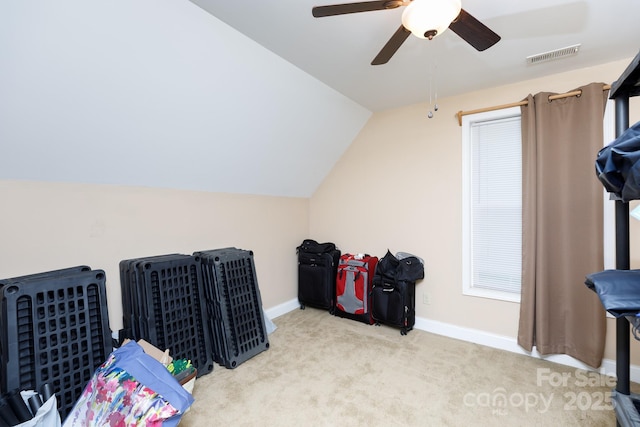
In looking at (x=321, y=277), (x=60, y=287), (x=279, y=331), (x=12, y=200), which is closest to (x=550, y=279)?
(x=321, y=277)

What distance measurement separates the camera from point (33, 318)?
60.6 inches

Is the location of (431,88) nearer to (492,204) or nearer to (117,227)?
(492,204)

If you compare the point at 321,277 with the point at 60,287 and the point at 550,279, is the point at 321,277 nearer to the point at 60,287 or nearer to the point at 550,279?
the point at 550,279

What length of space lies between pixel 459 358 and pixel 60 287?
285 cm

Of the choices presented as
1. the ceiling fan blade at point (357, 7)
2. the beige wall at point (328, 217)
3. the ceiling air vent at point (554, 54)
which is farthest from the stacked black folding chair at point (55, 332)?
the ceiling air vent at point (554, 54)

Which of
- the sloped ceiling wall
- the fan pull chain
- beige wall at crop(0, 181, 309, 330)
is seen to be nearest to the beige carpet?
beige wall at crop(0, 181, 309, 330)

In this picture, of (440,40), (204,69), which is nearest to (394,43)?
(440,40)

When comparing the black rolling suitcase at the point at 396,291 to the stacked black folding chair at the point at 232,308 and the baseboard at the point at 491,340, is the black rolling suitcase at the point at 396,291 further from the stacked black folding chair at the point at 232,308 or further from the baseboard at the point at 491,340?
the stacked black folding chair at the point at 232,308

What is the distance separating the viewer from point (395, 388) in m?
2.07

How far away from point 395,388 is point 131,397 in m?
1.60

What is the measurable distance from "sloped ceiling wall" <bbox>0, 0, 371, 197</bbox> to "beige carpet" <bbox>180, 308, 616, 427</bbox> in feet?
5.47

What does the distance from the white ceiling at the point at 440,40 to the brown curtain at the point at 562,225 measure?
1.14ft

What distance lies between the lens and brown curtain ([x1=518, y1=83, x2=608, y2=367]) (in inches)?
87.0

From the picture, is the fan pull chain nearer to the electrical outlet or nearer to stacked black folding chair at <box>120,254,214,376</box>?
the electrical outlet
